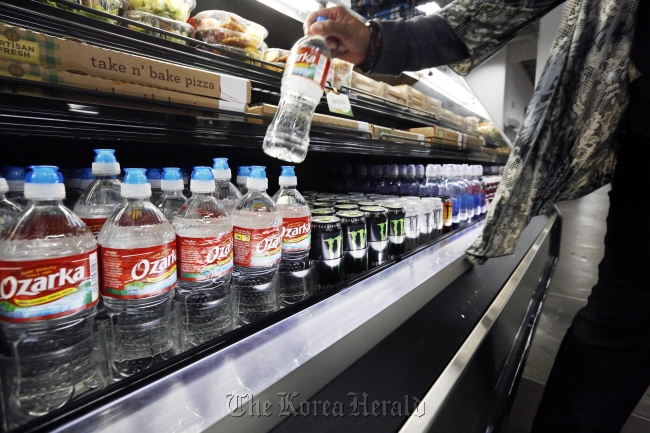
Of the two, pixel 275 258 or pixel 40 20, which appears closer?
pixel 40 20

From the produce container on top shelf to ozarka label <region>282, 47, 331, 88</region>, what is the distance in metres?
0.29

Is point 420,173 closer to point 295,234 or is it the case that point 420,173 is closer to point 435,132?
point 435,132

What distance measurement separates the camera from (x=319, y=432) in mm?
627

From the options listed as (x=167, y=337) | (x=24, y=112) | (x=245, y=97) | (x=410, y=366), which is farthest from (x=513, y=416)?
(x=24, y=112)

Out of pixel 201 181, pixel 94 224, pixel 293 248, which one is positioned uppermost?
pixel 201 181

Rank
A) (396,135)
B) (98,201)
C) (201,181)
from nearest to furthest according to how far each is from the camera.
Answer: (201,181) < (98,201) < (396,135)

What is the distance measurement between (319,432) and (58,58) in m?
0.86

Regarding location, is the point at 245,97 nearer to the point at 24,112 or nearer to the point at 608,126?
the point at 24,112

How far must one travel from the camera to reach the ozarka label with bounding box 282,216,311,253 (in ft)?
3.90

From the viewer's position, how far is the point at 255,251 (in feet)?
3.29

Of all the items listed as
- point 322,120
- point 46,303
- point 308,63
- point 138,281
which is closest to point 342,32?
point 308,63

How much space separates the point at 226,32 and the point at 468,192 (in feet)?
6.92

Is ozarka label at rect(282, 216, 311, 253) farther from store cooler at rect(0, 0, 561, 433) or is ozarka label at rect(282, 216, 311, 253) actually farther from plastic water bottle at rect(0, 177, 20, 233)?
plastic water bottle at rect(0, 177, 20, 233)

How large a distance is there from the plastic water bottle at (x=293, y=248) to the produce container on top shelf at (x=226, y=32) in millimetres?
451
